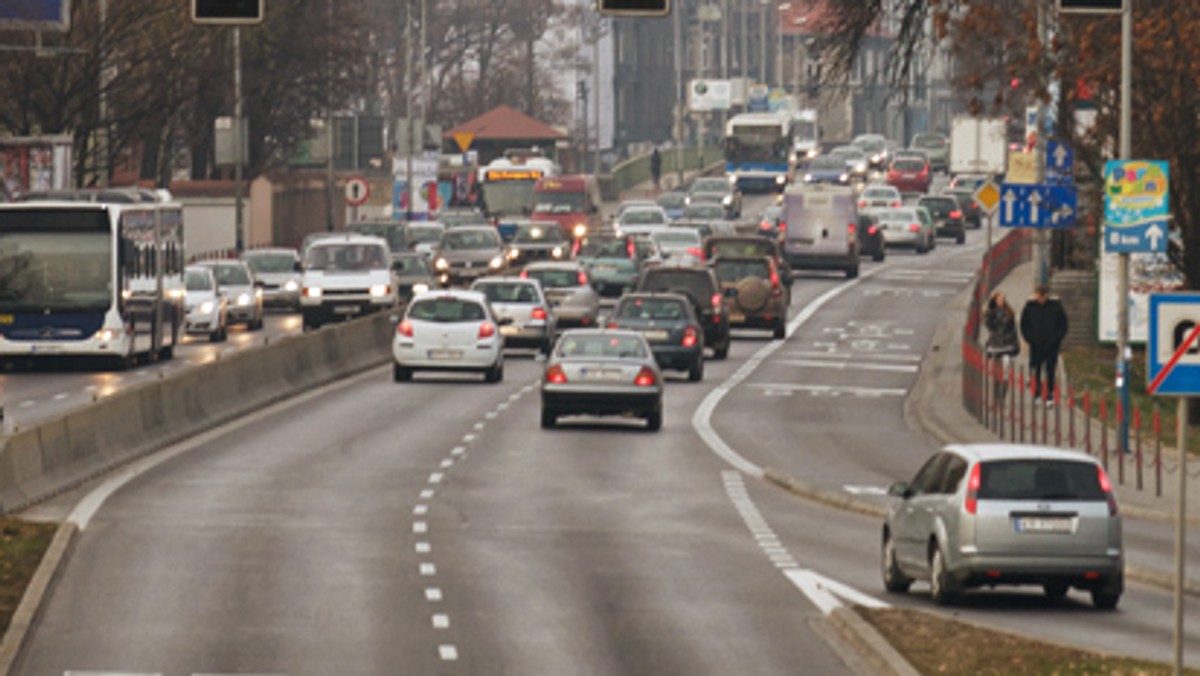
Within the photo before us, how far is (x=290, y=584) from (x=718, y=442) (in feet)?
53.9

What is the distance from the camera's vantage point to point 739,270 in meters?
61.5

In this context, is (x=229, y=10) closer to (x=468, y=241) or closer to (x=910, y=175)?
(x=468, y=241)

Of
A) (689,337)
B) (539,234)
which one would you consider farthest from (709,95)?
(689,337)

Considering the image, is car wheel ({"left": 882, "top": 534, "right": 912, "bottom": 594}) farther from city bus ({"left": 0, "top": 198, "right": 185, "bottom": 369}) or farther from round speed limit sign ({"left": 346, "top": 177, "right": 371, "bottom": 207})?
round speed limit sign ({"left": 346, "top": 177, "right": 371, "bottom": 207})

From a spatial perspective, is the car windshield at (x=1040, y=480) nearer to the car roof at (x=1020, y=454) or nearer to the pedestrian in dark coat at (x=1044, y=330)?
the car roof at (x=1020, y=454)

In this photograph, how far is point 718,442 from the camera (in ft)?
130

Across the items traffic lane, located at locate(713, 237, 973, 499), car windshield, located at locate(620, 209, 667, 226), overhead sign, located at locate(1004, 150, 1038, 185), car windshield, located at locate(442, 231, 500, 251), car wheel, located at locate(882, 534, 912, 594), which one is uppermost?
overhead sign, located at locate(1004, 150, 1038, 185)

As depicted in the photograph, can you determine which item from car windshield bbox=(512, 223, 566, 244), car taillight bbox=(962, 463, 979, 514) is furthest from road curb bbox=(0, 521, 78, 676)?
car windshield bbox=(512, 223, 566, 244)

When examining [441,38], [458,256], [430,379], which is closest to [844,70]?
[430,379]

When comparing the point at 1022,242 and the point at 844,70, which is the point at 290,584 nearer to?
the point at 844,70

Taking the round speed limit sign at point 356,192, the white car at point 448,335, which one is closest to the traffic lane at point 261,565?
the white car at point 448,335

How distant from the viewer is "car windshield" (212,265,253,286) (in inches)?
2469

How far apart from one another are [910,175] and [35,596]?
109 metres

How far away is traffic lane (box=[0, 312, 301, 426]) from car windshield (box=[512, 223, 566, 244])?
21051 millimetres
